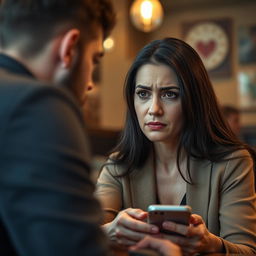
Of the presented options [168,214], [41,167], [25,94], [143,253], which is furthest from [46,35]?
[168,214]

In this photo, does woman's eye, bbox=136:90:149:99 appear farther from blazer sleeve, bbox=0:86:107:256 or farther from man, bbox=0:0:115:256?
blazer sleeve, bbox=0:86:107:256

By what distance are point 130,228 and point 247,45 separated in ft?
24.9

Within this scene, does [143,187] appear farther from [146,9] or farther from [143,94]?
[146,9]

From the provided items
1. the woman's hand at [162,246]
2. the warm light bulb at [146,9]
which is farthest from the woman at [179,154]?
the warm light bulb at [146,9]

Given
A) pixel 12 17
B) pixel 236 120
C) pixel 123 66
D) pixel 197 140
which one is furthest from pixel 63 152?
pixel 123 66

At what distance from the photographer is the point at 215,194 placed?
1.93 metres

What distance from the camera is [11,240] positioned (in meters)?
0.93

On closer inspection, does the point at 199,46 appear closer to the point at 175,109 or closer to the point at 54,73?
the point at 175,109

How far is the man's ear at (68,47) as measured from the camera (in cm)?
100

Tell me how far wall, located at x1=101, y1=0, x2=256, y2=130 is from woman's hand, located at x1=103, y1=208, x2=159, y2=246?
261 inches

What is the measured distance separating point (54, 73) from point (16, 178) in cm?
29

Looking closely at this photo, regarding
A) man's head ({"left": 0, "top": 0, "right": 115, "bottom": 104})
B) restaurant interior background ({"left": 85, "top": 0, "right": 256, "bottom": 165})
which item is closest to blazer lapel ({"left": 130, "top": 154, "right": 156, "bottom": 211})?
man's head ({"left": 0, "top": 0, "right": 115, "bottom": 104})

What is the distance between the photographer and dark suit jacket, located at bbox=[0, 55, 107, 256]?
804 mm

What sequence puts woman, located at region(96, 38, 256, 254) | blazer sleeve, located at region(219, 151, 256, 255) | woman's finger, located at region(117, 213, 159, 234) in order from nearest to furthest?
woman's finger, located at region(117, 213, 159, 234)
blazer sleeve, located at region(219, 151, 256, 255)
woman, located at region(96, 38, 256, 254)
